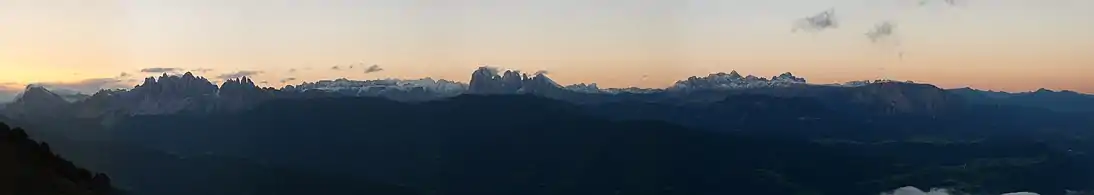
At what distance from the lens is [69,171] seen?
443 ft

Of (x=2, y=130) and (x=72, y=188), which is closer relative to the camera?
(x=72, y=188)

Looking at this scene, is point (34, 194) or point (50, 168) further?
point (50, 168)

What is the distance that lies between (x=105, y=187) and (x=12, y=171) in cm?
2365

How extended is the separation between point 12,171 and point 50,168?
33.5ft

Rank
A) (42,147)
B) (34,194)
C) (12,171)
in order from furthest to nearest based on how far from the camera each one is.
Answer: (42,147), (12,171), (34,194)

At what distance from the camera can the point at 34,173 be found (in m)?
120

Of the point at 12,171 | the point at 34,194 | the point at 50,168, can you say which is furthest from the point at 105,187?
the point at 34,194

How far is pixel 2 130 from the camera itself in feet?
461

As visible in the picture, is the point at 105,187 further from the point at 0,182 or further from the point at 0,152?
the point at 0,182

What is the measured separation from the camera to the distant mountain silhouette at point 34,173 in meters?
112

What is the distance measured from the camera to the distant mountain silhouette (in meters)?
112

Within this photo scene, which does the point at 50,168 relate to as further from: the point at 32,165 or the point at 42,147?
the point at 42,147

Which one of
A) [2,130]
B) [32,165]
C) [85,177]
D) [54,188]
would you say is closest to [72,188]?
[54,188]

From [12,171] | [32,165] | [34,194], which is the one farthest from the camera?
[32,165]
